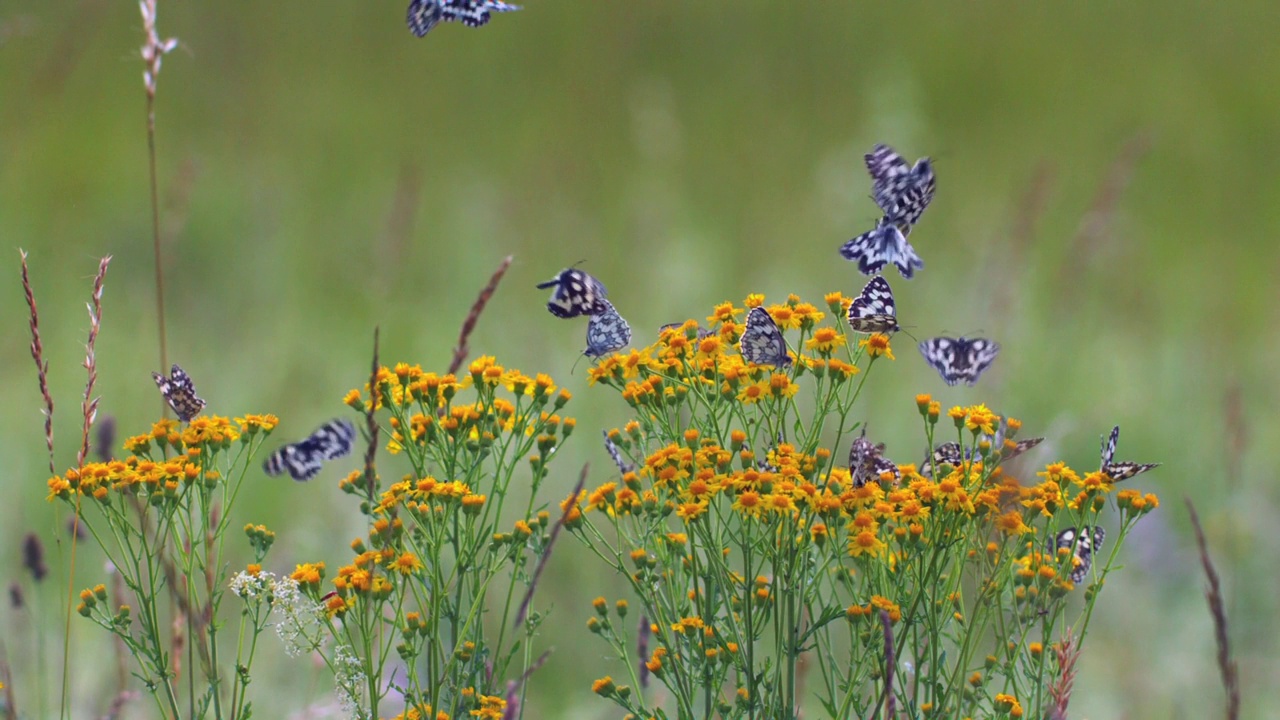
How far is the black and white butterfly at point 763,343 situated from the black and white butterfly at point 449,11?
756 mm

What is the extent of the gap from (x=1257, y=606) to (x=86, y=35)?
8.17 metres

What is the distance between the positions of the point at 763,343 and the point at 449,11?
0.88 meters

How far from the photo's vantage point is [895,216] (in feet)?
7.73

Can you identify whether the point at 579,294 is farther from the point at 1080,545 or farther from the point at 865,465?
the point at 1080,545

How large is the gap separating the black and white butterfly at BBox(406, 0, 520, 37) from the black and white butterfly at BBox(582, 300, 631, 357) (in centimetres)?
61

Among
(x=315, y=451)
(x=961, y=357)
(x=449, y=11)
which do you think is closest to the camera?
(x=449, y=11)

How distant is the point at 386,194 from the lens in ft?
28.1

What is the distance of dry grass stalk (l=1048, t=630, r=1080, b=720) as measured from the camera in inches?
74.8

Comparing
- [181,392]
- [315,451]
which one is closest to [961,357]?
[315,451]

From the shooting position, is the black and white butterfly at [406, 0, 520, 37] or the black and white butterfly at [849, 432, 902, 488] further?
the black and white butterfly at [406, 0, 520, 37]

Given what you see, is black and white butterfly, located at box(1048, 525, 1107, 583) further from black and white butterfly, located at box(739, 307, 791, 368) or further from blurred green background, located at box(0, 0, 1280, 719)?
blurred green background, located at box(0, 0, 1280, 719)

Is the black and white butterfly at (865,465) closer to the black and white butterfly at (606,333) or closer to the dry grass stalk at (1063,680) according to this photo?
the dry grass stalk at (1063,680)

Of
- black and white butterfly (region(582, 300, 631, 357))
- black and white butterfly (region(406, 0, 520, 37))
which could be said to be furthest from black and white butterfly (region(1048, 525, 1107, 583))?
black and white butterfly (region(406, 0, 520, 37))

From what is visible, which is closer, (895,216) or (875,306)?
(875,306)
